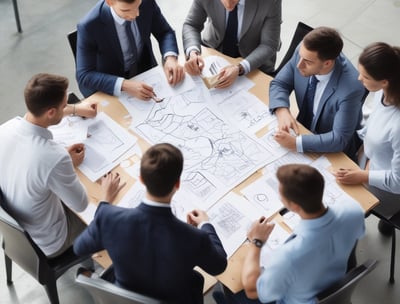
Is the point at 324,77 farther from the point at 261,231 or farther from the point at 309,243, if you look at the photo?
the point at 309,243

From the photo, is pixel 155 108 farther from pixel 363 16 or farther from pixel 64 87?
pixel 363 16

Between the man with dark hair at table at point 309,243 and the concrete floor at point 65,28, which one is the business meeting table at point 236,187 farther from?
the concrete floor at point 65,28

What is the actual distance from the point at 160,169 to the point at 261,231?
0.55 meters

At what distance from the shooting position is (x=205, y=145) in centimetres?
259

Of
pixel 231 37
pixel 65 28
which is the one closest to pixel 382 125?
pixel 231 37

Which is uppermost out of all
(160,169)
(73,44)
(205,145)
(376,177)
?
(160,169)

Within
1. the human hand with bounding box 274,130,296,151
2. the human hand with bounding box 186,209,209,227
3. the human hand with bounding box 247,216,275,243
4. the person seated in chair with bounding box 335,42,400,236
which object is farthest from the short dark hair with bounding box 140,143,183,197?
A: the person seated in chair with bounding box 335,42,400,236

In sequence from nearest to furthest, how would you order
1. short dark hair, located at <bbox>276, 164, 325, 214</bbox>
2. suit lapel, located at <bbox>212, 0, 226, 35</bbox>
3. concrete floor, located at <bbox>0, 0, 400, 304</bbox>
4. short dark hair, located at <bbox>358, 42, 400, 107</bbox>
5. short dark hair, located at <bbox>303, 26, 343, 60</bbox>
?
1. short dark hair, located at <bbox>276, 164, 325, 214</bbox>
2. short dark hair, located at <bbox>358, 42, 400, 107</bbox>
3. short dark hair, located at <bbox>303, 26, 343, 60</bbox>
4. suit lapel, located at <bbox>212, 0, 226, 35</bbox>
5. concrete floor, located at <bbox>0, 0, 400, 304</bbox>

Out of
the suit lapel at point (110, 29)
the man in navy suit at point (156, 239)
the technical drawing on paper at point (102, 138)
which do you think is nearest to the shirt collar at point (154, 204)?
the man in navy suit at point (156, 239)

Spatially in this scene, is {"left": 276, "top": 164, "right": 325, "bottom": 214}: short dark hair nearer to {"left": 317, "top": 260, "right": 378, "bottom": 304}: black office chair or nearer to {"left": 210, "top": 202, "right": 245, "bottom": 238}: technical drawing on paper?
{"left": 317, "top": 260, "right": 378, "bottom": 304}: black office chair

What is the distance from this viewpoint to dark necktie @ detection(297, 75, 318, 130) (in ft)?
9.04

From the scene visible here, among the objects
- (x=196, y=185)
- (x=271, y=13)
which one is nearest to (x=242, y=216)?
(x=196, y=185)

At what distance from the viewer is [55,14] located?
478 cm

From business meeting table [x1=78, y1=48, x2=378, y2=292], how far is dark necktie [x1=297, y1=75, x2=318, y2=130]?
22 cm
